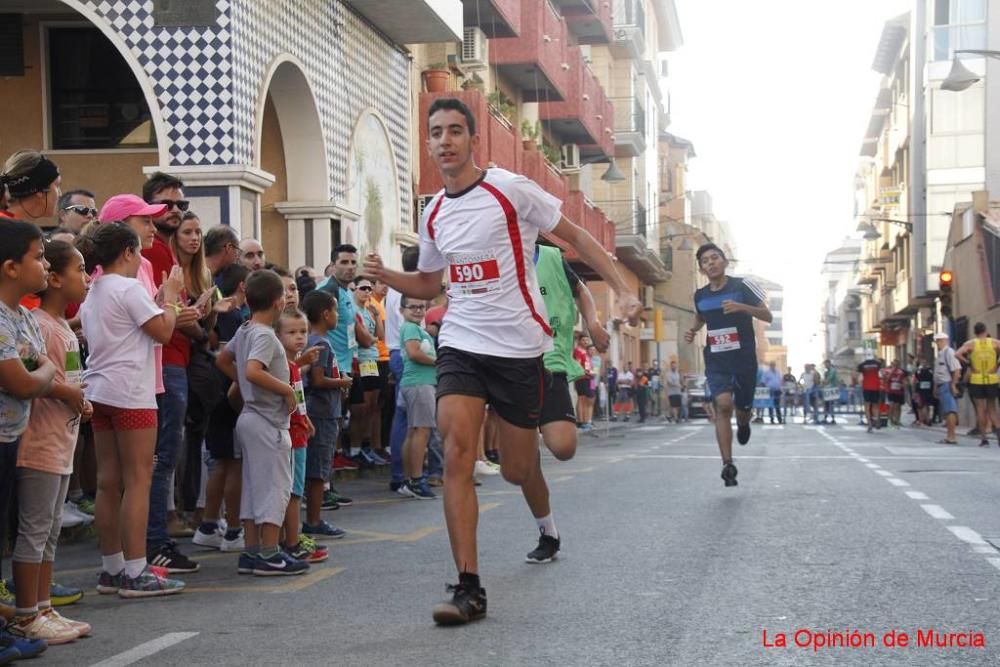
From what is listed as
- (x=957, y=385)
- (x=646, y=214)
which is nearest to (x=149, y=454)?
(x=957, y=385)

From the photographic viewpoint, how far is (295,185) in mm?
19844

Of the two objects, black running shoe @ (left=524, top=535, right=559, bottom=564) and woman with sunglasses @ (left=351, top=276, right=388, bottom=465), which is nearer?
black running shoe @ (left=524, top=535, right=559, bottom=564)

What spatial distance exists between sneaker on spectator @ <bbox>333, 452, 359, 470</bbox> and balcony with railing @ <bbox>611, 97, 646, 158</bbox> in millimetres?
41204

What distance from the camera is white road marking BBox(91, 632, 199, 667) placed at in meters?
5.55

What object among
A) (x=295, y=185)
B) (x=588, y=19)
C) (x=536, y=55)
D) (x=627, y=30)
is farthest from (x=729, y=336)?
(x=627, y=30)

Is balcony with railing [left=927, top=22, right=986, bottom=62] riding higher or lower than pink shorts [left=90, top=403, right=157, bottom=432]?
higher

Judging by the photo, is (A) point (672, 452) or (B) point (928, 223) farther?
(B) point (928, 223)

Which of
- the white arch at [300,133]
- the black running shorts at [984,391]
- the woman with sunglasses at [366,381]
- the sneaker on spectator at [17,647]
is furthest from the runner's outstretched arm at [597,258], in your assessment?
the black running shorts at [984,391]

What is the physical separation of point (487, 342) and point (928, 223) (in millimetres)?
51559

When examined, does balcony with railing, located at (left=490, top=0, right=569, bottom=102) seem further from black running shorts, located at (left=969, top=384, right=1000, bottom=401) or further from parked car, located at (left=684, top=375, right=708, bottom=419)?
parked car, located at (left=684, top=375, right=708, bottom=419)

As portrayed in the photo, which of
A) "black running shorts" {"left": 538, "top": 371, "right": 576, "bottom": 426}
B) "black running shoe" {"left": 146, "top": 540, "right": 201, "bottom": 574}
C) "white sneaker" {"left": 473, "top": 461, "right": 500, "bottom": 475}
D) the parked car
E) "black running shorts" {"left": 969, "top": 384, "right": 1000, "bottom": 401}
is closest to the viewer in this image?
"black running shoe" {"left": 146, "top": 540, "right": 201, "bottom": 574}

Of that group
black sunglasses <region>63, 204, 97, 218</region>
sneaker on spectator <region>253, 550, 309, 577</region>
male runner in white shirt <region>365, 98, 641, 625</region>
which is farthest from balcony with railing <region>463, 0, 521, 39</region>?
male runner in white shirt <region>365, 98, 641, 625</region>

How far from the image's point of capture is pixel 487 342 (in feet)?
22.3

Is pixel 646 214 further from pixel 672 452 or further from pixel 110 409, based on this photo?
pixel 110 409
